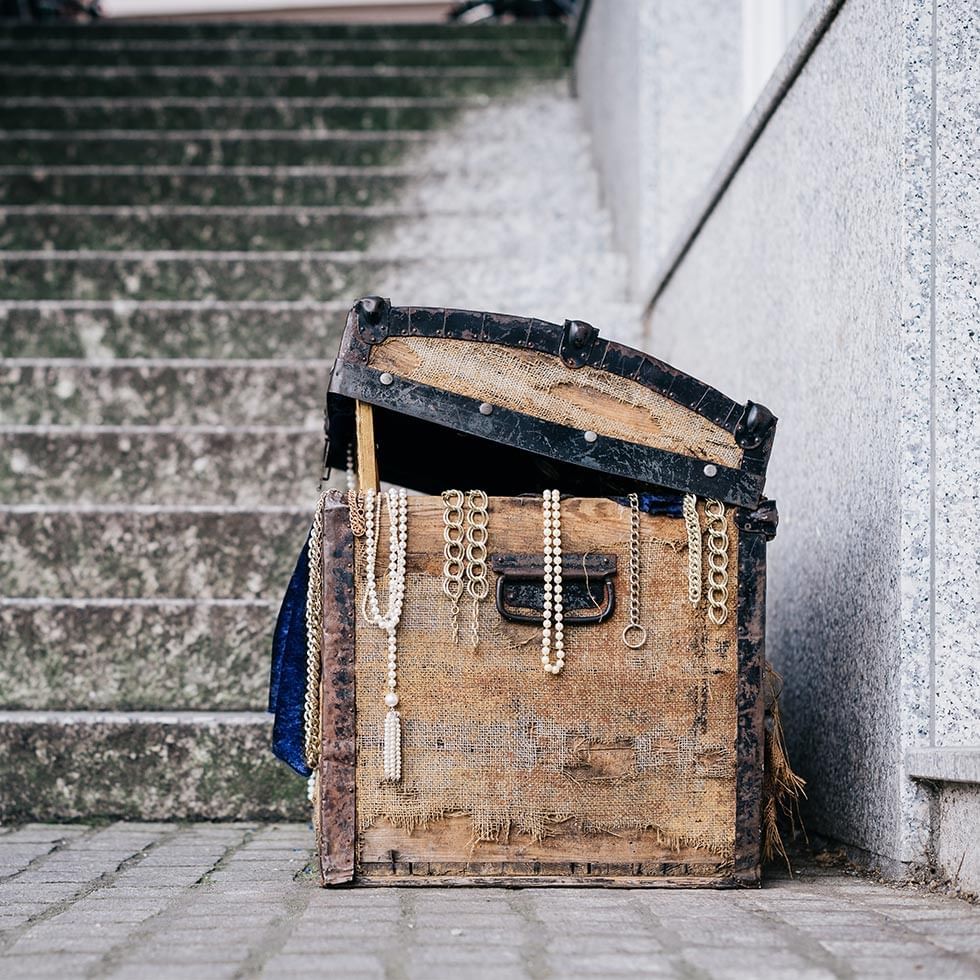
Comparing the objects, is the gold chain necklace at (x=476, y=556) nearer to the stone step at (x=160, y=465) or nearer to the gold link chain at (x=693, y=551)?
→ the gold link chain at (x=693, y=551)

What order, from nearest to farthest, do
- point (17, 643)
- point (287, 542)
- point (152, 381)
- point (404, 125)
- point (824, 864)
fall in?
point (824, 864) → point (17, 643) → point (287, 542) → point (152, 381) → point (404, 125)

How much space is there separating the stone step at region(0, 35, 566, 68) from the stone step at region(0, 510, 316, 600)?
397cm

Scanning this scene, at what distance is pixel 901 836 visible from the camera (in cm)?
218

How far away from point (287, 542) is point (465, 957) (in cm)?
188

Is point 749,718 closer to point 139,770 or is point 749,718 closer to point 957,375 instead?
point 957,375

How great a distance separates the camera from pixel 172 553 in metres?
3.48

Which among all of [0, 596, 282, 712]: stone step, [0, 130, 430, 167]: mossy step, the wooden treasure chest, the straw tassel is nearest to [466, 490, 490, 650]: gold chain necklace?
the wooden treasure chest

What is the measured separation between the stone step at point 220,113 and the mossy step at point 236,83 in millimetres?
87

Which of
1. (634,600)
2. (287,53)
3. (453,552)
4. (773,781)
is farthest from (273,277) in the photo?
(773,781)

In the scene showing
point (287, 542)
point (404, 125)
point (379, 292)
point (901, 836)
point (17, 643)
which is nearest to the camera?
point (901, 836)

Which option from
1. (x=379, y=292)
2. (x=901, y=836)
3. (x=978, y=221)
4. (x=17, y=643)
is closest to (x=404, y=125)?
(x=379, y=292)

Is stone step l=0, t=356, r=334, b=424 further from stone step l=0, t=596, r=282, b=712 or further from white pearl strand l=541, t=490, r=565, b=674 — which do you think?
white pearl strand l=541, t=490, r=565, b=674

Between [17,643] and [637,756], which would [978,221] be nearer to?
[637,756]

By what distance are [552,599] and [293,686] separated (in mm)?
610
